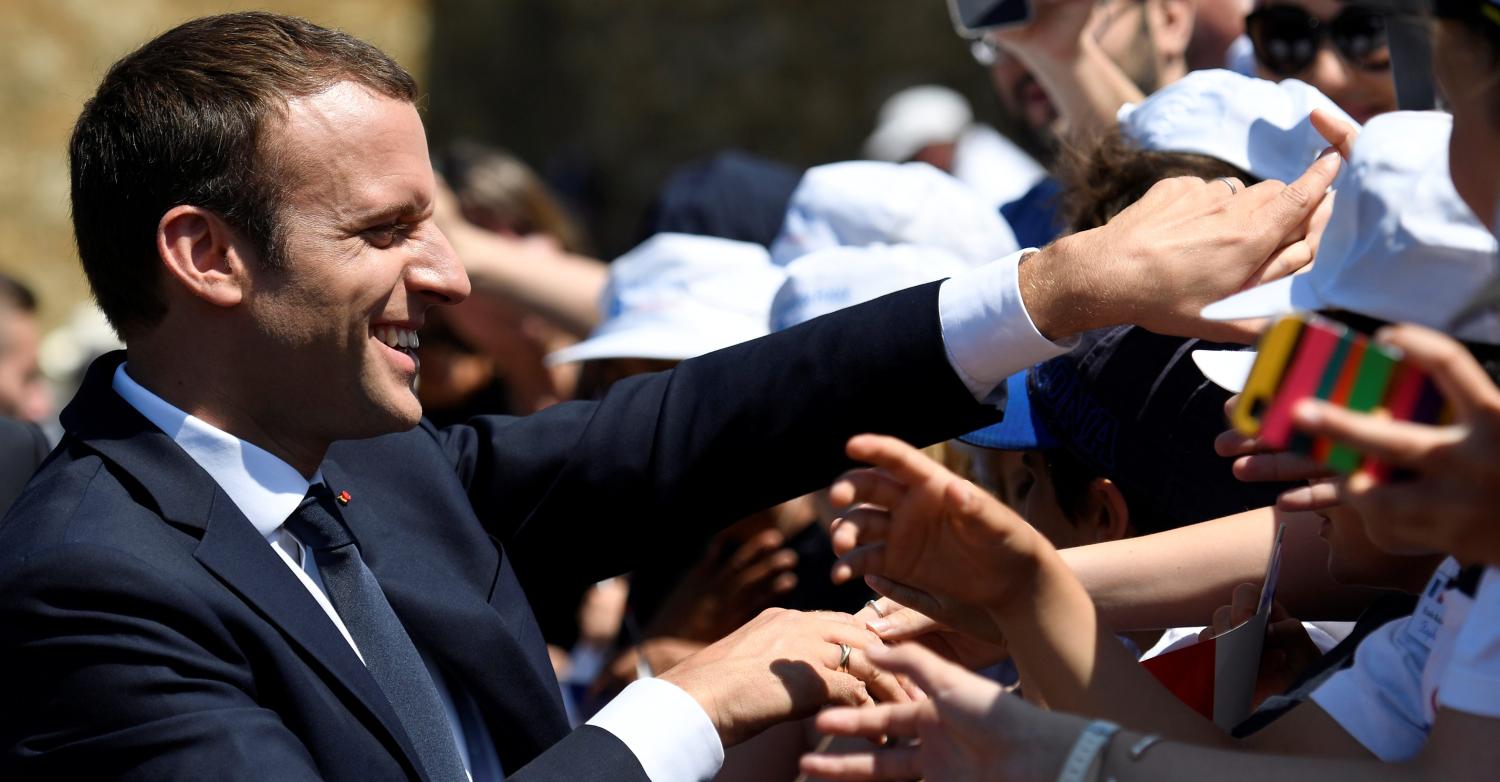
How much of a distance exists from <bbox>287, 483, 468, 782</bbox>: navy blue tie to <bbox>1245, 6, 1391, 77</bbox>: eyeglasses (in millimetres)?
2078

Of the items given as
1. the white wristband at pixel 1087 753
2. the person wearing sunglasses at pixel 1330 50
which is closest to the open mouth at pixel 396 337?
the white wristband at pixel 1087 753

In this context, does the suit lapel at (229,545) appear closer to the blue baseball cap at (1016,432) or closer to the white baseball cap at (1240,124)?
the blue baseball cap at (1016,432)

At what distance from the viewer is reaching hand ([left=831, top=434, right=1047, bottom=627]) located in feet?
5.21

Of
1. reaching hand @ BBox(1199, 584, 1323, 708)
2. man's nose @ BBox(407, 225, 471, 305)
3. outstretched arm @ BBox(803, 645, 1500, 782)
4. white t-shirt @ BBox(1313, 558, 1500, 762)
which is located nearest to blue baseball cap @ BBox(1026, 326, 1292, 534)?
reaching hand @ BBox(1199, 584, 1323, 708)

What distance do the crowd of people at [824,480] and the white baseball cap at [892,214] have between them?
15.4 inches

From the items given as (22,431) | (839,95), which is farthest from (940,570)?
(839,95)

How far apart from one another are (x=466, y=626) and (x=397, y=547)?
0.18 m

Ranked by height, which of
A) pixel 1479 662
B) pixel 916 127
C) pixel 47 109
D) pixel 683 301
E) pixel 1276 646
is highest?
pixel 1479 662

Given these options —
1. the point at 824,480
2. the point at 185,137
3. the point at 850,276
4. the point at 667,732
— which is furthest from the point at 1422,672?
the point at 185,137

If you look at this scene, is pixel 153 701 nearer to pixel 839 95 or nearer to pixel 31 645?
pixel 31 645

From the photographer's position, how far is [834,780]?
64.0 inches

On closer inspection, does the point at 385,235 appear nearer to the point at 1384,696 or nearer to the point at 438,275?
the point at 438,275

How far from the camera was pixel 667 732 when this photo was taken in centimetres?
198

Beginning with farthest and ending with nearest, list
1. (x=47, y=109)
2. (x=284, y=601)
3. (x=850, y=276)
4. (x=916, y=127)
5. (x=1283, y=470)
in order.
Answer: (x=47, y=109)
(x=916, y=127)
(x=850, y=276)
(x=284, y=601)
(x=1283, y=470)
